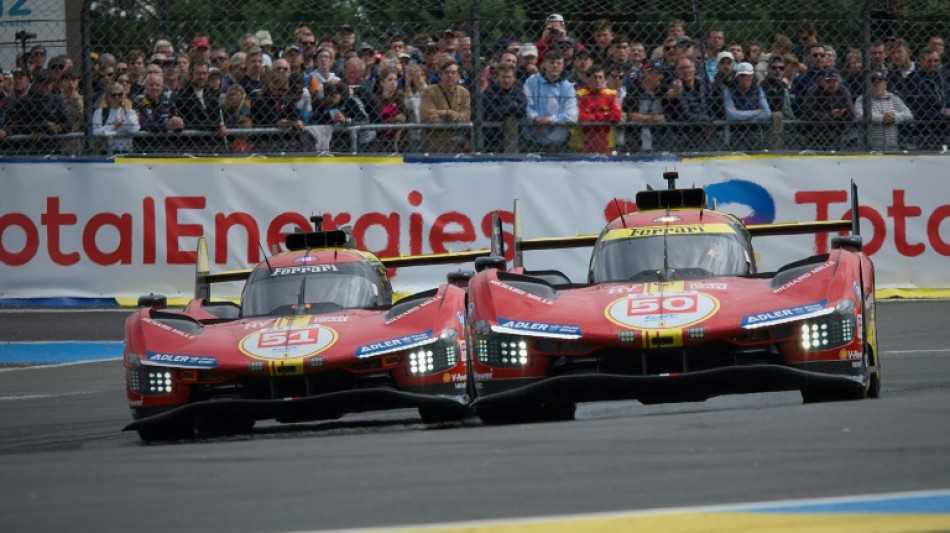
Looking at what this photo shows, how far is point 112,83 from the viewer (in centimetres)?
1686

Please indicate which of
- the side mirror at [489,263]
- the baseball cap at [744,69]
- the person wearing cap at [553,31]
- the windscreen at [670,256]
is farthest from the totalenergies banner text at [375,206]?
the side mirror at [489,263]

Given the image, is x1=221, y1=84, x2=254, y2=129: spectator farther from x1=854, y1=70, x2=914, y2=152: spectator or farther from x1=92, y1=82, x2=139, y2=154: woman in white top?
x1=854, y1=70, x2=914, y2=152: spectator

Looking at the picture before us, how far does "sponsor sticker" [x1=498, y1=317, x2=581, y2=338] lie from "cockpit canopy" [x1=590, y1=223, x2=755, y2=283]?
56.0 inches

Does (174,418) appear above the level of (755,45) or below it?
below

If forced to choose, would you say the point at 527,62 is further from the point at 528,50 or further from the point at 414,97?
the point at 414,97

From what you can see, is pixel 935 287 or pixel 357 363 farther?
pixel 935 287

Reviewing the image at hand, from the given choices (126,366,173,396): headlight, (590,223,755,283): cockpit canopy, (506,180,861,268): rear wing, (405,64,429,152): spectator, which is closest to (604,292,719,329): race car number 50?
(590,223,755,283): cockpit canopy

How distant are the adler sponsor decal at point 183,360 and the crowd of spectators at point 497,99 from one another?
6.63 metres

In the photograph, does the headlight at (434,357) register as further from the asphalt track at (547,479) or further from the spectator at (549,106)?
the spectator at (549,106)

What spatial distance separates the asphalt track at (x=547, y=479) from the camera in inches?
229

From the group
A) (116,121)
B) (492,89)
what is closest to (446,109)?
(492,89)

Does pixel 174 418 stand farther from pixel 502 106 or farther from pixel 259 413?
pixel 502 106

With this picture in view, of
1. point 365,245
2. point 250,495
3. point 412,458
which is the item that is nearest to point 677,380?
point 412,458

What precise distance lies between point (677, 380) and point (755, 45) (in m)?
8.69
